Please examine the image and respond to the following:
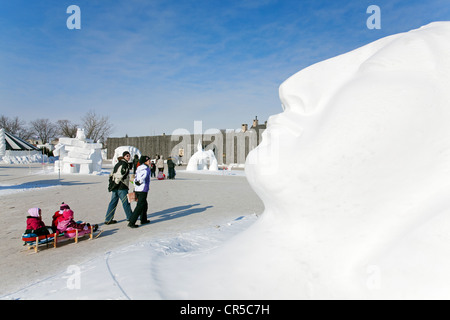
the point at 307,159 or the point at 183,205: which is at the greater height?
the point at 307,159

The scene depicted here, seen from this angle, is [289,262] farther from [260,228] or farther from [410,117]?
[410,117]

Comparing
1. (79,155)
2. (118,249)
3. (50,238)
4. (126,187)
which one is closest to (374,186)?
(118,249)

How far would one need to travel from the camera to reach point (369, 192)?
8.77 ft

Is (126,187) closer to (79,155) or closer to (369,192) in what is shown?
(369,192)

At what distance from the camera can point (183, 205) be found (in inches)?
352

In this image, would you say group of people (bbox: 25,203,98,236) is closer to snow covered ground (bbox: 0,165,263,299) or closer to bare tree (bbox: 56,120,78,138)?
snow covered ground (bbox: 0,165,263,299)

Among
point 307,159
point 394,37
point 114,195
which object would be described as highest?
point 394,37

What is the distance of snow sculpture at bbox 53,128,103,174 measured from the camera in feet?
62.9

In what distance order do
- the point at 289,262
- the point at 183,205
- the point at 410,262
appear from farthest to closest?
the point at 183,205
the point at 289,262
the point at 410,262

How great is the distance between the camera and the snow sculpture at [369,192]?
7.87 feet

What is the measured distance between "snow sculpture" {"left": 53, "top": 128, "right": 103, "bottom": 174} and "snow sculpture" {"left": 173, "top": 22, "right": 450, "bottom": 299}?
61.6 feet

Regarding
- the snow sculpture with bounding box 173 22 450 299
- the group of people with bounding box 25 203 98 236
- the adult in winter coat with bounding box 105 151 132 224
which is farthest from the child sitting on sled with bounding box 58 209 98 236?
the snow sculpture with bounding box 173 22 450 299
